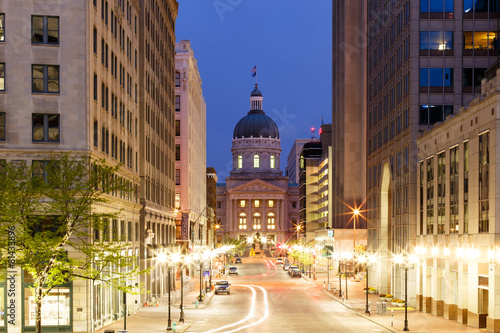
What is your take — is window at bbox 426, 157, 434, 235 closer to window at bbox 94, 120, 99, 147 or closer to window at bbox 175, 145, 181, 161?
window at bbox 94, 120, 99, 147

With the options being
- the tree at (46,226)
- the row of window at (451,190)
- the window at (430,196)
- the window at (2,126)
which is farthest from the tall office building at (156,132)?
the window at (430,196)

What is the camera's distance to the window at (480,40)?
72688 mm

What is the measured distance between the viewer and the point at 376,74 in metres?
94.8

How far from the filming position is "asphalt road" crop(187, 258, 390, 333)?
53750 mm

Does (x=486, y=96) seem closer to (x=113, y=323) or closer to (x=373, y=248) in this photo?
(x=113, y=323)

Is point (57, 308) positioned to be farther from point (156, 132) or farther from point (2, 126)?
point (156, 132)

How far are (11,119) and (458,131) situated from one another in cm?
3171

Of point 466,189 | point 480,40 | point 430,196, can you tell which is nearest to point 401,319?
point 466,189

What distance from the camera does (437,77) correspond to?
244ft

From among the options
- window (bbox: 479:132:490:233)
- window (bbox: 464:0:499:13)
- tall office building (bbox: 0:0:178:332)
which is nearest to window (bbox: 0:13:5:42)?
tall office building (bbox: 0:0:178:332)

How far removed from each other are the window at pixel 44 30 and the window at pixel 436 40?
1514 inches

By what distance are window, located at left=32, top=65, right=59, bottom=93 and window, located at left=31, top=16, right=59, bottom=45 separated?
159cm

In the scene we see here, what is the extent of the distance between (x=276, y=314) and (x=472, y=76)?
96.0ft

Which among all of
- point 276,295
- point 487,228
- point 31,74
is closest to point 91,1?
point 31,74
